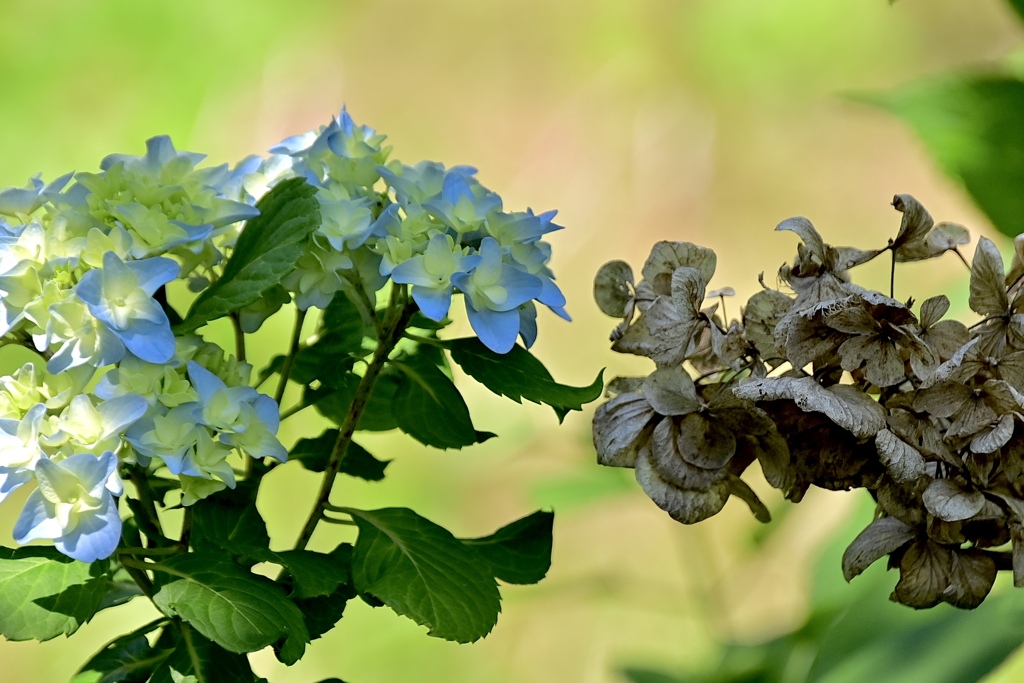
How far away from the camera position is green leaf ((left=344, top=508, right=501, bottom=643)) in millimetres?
368

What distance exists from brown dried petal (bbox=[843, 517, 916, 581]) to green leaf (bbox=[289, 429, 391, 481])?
0.19 m

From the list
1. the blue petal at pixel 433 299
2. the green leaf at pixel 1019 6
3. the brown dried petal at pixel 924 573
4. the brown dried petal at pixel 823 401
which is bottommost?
the brown dried petal at pixel 924 573

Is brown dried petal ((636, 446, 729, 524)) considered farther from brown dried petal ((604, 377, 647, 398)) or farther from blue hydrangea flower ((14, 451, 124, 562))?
blue hydrangea flower ((14, 451, 124, 562))

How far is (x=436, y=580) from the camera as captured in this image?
15.1 inches

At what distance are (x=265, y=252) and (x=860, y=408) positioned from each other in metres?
0.21

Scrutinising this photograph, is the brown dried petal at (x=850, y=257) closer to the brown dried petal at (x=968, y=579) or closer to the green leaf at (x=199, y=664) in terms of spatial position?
the brown dried petal at (x=968, y=579)

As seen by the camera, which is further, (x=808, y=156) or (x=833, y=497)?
(x=808, y=156)

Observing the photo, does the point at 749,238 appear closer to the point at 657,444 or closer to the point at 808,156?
the point at 808,156

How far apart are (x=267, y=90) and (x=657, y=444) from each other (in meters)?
1.37

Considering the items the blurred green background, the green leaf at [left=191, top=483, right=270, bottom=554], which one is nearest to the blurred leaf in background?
the green leaf at [left=191, top=483, right=270, bottom=554]

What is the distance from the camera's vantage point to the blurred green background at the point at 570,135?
1.40 m

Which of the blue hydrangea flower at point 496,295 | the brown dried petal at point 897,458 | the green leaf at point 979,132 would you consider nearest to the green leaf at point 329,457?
the blue hydrangea flower at point 496,295

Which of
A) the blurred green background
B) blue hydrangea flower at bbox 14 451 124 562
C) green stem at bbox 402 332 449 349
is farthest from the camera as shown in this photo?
the blurred green background

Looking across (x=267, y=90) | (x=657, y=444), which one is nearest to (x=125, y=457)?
(x=657, y=444)
